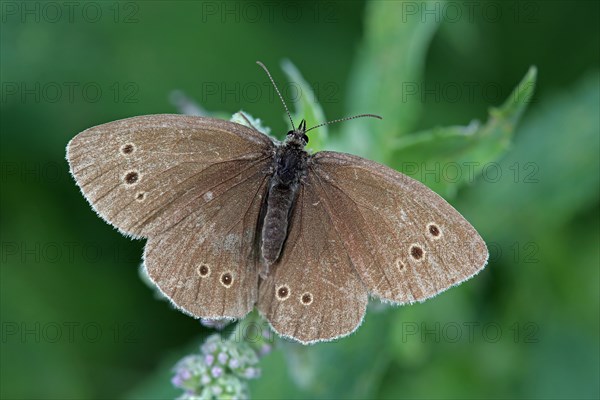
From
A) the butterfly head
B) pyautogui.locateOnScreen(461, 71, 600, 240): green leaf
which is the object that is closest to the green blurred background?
pyautogui.locateOnScreen(461, 71, 600, 240): green leaf

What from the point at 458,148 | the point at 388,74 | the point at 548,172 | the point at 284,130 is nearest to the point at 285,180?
the point at 458,148

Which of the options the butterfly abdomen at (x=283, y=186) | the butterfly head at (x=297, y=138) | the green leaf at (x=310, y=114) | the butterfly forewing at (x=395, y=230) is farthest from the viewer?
the green leaf at (x=310, y=114)

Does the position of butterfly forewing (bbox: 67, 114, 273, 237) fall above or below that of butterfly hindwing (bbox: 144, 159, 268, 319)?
above

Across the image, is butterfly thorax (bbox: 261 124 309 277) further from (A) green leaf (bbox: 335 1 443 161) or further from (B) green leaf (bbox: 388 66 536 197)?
(A) green leaf (bbox: 335 1 443 161)

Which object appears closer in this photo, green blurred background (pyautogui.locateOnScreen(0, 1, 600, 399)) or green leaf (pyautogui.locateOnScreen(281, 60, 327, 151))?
green leaf (pyautogui.locateOnScreen(281, 60, 327, 151))

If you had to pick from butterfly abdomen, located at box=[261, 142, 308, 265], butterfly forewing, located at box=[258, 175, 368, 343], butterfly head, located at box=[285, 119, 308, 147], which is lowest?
butterfly forewing, located at box=[258, 175, 368, 343]

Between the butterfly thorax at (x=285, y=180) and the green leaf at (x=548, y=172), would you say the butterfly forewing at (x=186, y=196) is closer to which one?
the butterfly thorax at (x=285, y=180)

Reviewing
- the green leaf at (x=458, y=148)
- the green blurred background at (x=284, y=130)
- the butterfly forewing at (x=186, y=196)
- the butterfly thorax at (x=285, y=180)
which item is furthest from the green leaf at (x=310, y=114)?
the green blurred background at (x=284, y=130)

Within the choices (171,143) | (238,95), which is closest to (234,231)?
(171,143)
